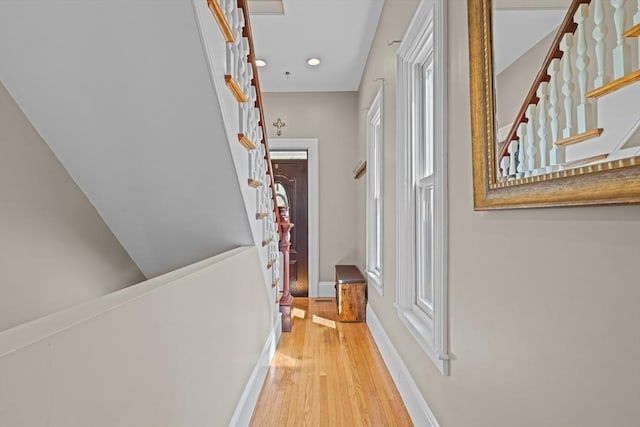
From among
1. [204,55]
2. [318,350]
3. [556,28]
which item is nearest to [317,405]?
[318,350]

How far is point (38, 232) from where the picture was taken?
186 centimetres

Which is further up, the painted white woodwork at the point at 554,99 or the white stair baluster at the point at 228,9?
the white stair baluster at the point at 228,9

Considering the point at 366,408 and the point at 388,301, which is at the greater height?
the point at 388,301

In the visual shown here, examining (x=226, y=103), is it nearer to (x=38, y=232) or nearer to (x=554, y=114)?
(x=38, y=232)

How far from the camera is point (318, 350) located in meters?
3.14

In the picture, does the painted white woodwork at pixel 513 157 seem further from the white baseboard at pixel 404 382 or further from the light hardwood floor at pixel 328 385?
the light hardwood floor at pixel 328 385

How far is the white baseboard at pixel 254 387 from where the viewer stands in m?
1.85

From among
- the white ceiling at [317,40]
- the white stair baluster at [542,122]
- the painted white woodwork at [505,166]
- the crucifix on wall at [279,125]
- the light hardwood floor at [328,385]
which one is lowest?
the light hardwood floor at [328,385]

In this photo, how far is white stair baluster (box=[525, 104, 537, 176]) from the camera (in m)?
0.92

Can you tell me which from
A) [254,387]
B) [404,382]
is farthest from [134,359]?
[404,382]

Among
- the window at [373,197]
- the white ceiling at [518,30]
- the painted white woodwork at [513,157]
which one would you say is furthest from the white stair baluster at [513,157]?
the window at [373,197]

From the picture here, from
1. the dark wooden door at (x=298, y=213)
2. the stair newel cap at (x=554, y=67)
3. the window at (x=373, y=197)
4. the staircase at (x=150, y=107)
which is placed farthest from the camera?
the dark wooden door at (x=298, y=213)

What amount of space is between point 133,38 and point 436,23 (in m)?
1.13

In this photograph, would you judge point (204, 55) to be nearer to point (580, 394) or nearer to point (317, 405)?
point (580, 394)
